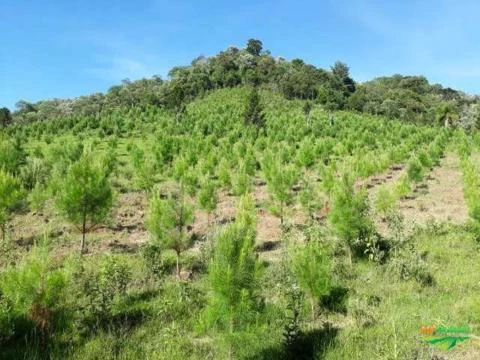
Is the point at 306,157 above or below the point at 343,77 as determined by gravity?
below

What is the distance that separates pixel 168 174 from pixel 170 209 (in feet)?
57.6

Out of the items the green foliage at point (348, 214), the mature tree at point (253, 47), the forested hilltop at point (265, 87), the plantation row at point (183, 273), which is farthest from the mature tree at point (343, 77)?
the green foliage at point (348, 214)

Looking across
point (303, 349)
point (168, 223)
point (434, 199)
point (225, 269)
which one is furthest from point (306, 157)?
point (225, 269)

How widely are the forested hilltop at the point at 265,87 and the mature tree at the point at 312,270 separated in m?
53.8

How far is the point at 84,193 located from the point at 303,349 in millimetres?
8037

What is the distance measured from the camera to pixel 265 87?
82.8m

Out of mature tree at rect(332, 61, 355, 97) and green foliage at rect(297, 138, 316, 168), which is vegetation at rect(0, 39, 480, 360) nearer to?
green foliage at rect(297, 138, 316, 168)

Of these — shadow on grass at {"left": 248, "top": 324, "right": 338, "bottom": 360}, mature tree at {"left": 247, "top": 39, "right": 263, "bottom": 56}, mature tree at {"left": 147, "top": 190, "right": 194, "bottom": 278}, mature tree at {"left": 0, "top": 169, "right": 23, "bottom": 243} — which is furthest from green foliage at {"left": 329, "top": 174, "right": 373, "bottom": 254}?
mature tree at {"left": 247, "top": 39, "right": 263, "bottom": 56}

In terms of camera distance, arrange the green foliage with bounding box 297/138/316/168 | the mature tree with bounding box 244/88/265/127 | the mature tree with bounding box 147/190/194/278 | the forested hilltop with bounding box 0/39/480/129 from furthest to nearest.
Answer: the forested hilltop with bounding box 0/39/480/129 < the mature tree with bounding box 244/88/265/127 < the green foliage with bounding box 297/138/316/168 < the mature tree with bounding box 147/190/194/278

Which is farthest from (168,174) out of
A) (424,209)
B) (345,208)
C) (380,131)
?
(380,131)

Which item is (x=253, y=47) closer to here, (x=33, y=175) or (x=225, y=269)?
(x=33, y=175)

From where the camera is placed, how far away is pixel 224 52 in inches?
4070

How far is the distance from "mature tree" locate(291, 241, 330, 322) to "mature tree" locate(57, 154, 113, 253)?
264 inches

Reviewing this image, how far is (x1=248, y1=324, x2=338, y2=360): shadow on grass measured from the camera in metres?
8.31
